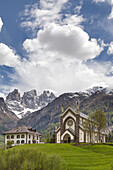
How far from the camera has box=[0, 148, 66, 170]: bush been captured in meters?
29.3

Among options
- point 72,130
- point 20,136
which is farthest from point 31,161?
point 20,136

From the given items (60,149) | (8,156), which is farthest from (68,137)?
(8,156)

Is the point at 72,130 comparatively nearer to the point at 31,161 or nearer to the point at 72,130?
the point at 72,130

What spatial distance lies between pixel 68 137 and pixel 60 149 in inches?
1417

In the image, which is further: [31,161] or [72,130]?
[72,130]

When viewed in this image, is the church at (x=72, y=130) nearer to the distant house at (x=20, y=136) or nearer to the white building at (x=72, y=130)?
the white building at (x=72, y=130)

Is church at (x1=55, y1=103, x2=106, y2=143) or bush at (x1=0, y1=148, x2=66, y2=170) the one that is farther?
church at (x1=55, y1=103, x2=106, y2=143)

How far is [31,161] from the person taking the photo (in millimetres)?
29312

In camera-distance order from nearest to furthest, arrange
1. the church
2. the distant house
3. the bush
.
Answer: the bush
the church
the distant house

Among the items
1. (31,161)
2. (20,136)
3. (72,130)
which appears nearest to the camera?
(31,161)

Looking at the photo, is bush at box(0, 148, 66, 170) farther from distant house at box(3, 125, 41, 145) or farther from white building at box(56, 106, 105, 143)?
distant house at box(3, 125, 41, 145)

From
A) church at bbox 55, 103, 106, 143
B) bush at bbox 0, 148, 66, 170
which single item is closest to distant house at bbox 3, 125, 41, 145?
church at bbox 55, 103, 106, 143

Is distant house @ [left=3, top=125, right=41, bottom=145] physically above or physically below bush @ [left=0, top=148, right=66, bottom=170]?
below

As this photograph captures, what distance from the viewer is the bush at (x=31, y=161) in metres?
29.3
